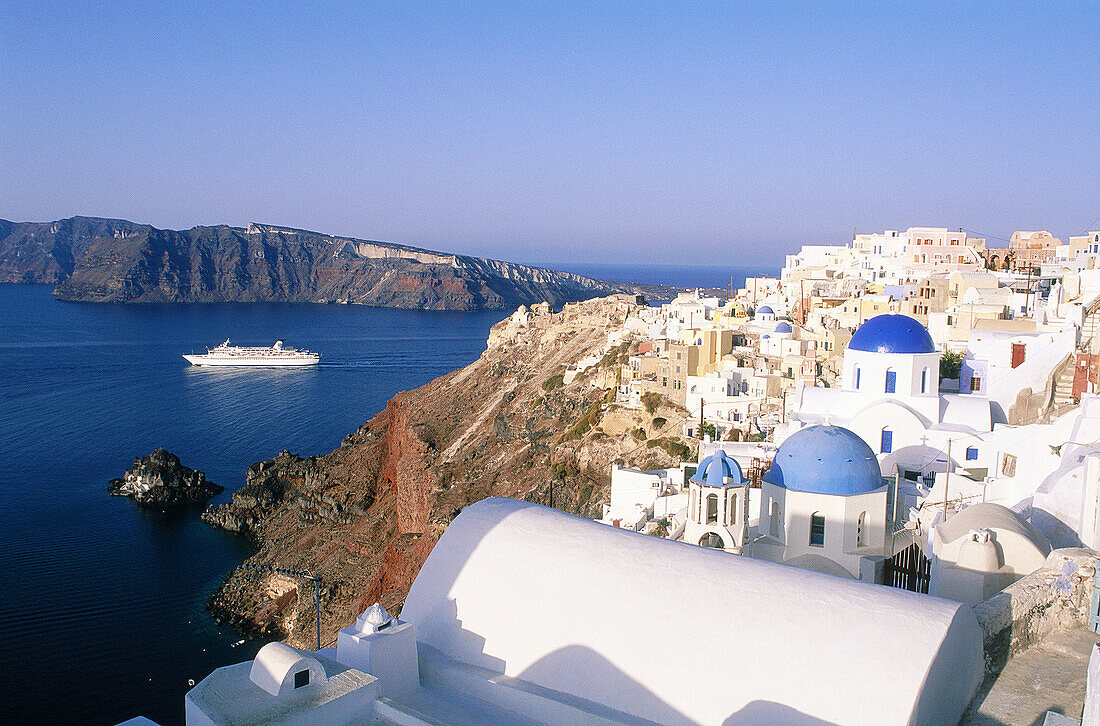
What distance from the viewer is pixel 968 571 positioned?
955 cm

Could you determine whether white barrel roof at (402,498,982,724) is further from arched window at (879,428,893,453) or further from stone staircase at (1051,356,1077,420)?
stone staircase at (1051,356,1077,420)

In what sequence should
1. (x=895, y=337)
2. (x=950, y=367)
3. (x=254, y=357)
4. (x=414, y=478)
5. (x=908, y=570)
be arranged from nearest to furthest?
(x=908, y=570)
(x=895, y=337)
(x=950, y=367)
(x=414, y=478)
(x=254, y=357)

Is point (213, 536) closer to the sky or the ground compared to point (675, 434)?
closer to the ground

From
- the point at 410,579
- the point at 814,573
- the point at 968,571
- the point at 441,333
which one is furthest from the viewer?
the point at 441,333

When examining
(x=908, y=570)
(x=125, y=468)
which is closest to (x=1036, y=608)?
(x=908, y=570)

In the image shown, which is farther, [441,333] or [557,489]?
[441,333]

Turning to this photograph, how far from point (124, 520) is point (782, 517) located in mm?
29665

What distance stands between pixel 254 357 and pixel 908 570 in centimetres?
7099

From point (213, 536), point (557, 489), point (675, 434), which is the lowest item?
point (213, 536)

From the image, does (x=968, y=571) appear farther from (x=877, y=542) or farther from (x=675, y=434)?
(x=675, y=434)

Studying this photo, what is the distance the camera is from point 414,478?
3497 cm

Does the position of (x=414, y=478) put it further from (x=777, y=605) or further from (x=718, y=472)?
(x=777, y=605)

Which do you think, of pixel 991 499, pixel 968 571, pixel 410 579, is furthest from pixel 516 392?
pixel 968 571

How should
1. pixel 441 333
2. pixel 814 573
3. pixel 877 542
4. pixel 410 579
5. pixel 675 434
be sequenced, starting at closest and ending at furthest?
pixel 814 573
pixel 877 542
pixel 410 579
pixel 675 434
pixel 441 333
